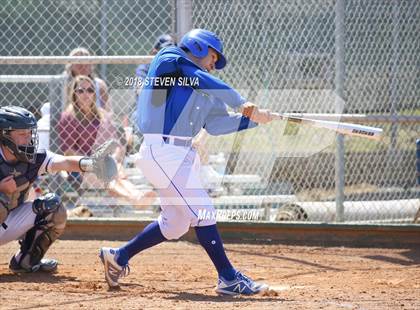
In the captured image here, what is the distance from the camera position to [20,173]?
539cm

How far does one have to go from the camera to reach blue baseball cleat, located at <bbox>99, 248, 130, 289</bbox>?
200 inches

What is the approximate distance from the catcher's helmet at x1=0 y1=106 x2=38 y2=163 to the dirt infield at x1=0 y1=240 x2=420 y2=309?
81 cm

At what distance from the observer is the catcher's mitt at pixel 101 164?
531 cm

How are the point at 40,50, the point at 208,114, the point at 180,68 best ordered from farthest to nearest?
the point at 40,50 → the point at 208,114 → the point at 180,68

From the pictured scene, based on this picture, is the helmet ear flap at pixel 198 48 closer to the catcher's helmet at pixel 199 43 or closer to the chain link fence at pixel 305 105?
the catcher's helmet at pixel 199 43

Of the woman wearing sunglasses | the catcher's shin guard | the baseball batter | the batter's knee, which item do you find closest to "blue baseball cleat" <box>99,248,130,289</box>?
the baseball batter

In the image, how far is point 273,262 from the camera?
6.30 metres

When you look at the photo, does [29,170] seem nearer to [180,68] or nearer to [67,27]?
[180,68]

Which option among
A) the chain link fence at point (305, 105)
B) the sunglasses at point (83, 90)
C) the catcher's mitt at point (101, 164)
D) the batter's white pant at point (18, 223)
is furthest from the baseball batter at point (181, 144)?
the sunglasses at point (83, 90)

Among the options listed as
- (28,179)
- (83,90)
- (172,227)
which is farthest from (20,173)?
(83,90)

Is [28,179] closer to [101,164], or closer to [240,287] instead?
[101,164]

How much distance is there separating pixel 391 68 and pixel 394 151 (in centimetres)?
79

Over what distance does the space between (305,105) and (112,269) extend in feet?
10.1

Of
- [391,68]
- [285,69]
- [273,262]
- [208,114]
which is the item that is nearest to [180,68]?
[208,114]
